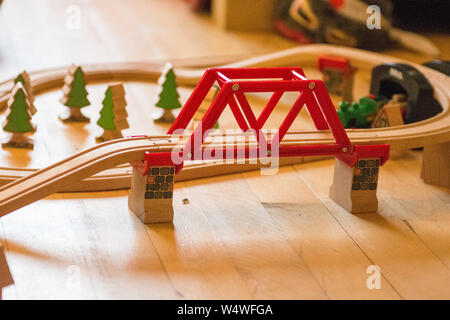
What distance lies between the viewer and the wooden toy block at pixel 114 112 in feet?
6.16

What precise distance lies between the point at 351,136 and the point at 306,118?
0.59 meters

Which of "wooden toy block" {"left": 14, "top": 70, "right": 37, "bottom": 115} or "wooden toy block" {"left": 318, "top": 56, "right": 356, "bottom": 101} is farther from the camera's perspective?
"wooden toy block" {"left": 318, "top": 56, "right": 356, "bottom": 101}

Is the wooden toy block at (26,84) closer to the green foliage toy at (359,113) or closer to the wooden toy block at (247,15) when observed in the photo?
the green foliage toy at (359,113)

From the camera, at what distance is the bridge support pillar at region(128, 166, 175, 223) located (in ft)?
4.98

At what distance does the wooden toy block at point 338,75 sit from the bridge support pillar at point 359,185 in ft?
2.37

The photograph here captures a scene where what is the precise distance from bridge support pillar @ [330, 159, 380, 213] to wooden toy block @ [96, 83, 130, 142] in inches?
23.0

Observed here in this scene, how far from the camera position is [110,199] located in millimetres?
1659
